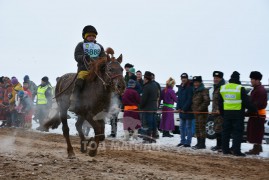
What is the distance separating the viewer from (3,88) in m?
25.1

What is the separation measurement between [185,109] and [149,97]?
1.81 m

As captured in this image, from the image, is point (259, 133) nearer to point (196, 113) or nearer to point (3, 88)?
point (196, 113)

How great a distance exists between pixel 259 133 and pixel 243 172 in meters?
3.98

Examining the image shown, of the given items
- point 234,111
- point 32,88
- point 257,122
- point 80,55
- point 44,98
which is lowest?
point 257,122

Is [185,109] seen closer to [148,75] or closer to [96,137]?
[148,75]

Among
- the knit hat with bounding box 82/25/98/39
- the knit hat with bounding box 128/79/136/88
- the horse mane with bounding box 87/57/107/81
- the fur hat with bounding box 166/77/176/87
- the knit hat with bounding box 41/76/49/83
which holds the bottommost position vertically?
the horse mane with bounding box 87/57/107/81

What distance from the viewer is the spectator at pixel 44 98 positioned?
73.3 ft

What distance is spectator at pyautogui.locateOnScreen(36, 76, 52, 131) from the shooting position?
73.3ft

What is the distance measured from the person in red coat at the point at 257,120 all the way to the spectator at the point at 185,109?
2.39 meters

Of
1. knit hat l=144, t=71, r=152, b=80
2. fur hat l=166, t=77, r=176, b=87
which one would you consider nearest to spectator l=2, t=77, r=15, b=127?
fur hat l=166, t=77, r=176, b=87

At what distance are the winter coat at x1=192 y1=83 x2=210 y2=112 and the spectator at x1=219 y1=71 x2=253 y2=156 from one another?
1070 mm

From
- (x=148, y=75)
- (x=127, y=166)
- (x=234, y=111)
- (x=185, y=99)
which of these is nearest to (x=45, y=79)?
(x=148, y=75)

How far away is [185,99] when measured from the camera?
15.8m

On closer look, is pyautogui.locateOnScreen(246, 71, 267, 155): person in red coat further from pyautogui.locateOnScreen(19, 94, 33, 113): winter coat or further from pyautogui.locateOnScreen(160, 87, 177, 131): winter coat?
pyautogui.locateOnScreen(19, 94, 33, 113): winter coat
